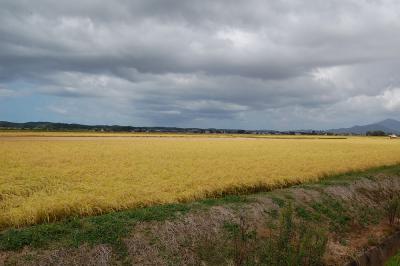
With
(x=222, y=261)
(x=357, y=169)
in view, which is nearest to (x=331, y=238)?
(x=222, y=261)

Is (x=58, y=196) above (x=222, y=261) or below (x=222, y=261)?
above

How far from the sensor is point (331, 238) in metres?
14.4

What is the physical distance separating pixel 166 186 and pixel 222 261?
6.65m

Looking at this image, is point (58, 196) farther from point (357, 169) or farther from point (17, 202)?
point (357, 169)

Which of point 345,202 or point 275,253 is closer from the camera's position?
point 275,253

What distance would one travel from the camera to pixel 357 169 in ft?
90.0

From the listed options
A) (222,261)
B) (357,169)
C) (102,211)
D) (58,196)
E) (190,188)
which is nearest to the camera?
(222,261)

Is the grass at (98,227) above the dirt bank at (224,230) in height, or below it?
above

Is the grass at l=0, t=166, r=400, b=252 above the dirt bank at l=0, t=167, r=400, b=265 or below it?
above

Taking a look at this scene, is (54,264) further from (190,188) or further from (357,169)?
(357,169)

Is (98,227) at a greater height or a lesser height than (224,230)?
greater

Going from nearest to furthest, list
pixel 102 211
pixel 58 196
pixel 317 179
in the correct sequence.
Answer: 1. pixel 102 211
2. pixel 58 196
3. pixel 317 179

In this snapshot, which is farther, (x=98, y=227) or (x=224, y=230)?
(x=224, y=230)

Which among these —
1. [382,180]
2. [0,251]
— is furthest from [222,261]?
[382,180]
